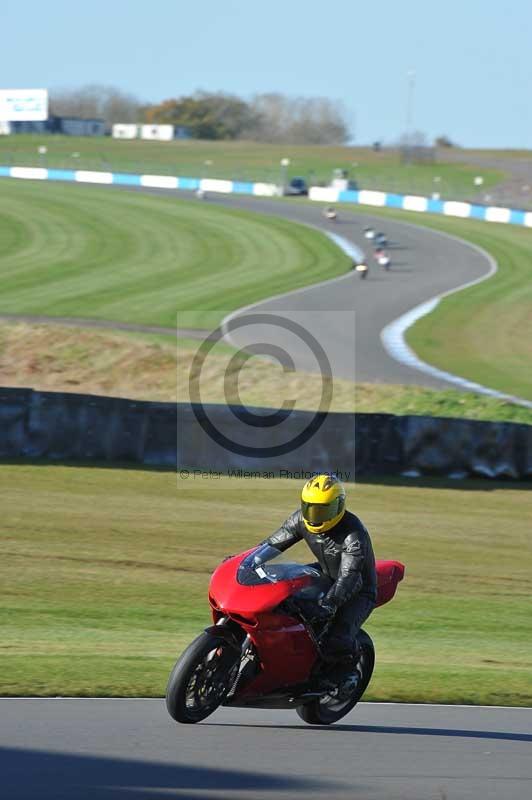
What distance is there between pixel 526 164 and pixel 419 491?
9169 centimetres

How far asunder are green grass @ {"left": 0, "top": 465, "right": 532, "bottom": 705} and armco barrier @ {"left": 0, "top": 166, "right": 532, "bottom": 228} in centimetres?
4980

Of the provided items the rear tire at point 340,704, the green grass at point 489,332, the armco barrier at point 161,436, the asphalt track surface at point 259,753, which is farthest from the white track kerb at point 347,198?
the asphalt track surface at point 259,753

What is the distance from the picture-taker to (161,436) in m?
17.7

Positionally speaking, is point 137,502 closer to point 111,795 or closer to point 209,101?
point 111,795

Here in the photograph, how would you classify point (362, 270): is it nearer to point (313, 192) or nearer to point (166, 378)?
point (166, 378)

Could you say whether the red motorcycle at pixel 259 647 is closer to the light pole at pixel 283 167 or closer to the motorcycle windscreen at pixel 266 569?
the motorcycle windscreen at pixel 266 569

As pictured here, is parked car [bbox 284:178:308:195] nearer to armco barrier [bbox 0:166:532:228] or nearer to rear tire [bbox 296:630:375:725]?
armco barrier [bbox 0:166:532:228]

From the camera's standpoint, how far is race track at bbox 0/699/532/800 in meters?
6.21

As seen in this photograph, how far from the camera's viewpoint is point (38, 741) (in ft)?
22.2

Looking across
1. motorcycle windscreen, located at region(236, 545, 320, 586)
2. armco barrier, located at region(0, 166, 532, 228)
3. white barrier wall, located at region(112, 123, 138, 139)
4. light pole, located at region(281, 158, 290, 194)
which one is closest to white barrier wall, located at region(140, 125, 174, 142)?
white barrier wall, located at region(112, 123, 138, 139)

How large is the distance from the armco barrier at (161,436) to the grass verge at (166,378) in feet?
12.6

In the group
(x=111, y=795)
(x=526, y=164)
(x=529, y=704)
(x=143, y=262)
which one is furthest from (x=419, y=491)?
(x=526, y=164)

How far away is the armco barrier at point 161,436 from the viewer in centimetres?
1742

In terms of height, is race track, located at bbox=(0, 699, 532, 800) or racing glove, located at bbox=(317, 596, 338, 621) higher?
racing glove, located at bbox=(317, 596, 338, 621)
